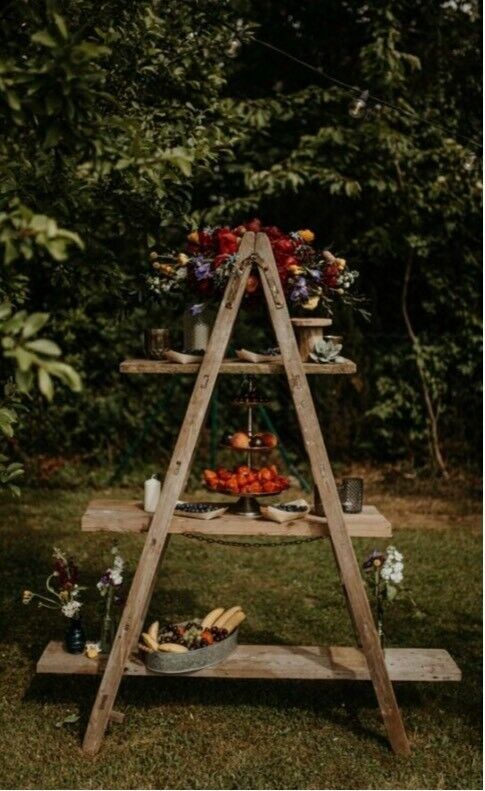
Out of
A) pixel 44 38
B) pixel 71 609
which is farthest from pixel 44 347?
pixel 71 609

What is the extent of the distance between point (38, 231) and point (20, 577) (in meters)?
4.49

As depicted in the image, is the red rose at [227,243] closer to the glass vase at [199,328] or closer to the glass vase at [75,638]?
the glass vase at [199,328]

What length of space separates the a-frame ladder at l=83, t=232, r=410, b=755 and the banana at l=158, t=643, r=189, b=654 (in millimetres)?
173

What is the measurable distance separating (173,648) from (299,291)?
173 cm

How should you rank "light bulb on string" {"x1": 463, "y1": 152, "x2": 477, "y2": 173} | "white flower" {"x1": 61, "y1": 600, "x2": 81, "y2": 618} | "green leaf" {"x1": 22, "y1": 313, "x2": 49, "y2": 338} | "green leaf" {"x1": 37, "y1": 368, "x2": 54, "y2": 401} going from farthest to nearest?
"light bulb on string" {"x1": 463, "y1": 152, "x2": 477, "y2": 173}
"white flower" {"x1": 61, "y1": 600, "x2": 81, "y2": 618}
"green leaf" {"x1": 22, "y1": 313, "x2": 49, "y2": 338}
"green leaf" {"x1": 37, "y1": 368, "x2": 54, "y2": 401}

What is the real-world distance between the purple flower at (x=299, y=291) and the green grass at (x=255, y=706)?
2.08 m

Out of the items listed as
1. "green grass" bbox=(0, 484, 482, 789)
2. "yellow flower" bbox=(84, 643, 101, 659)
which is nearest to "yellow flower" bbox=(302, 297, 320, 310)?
"yellow flower" bbox=(84, 643, 101, 659)

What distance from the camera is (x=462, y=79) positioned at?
9.66m

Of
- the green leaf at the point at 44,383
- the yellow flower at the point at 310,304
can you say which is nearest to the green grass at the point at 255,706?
the yellow flower at the point at 310,304

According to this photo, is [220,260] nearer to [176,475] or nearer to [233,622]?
[176,475]

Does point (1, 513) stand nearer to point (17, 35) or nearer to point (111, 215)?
point (111, 215)

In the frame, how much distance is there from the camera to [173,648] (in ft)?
13.6

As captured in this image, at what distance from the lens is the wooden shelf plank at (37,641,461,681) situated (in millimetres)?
4156

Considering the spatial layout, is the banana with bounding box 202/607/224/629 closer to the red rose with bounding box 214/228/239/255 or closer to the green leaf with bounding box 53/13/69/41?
the red rose with bounding box 214/228/239/255
